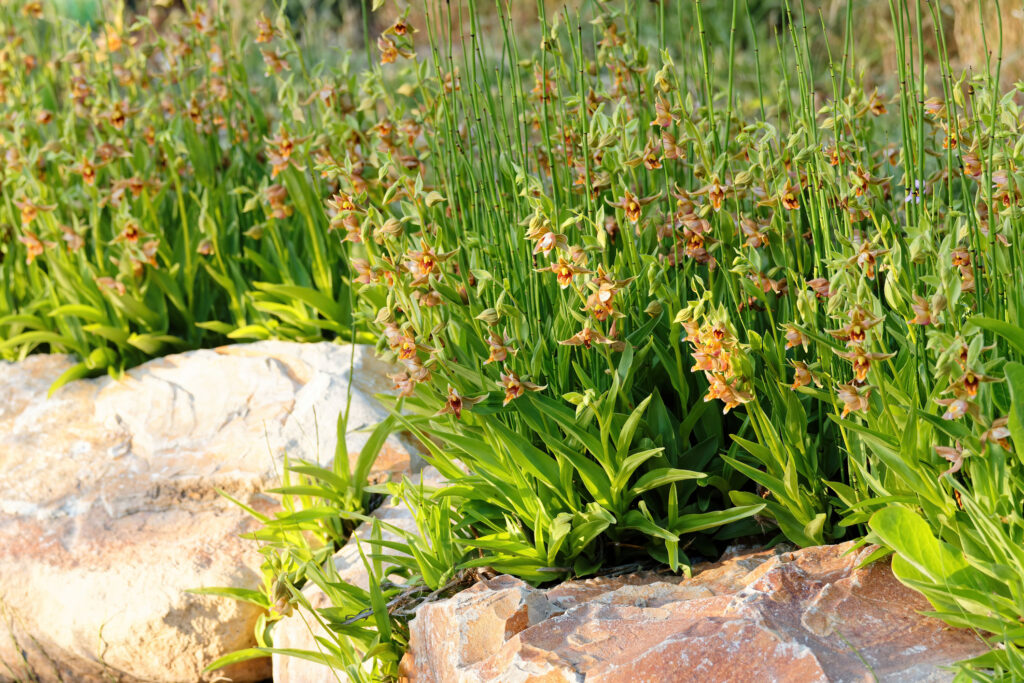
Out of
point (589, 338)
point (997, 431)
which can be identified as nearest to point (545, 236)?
point (589, 338)

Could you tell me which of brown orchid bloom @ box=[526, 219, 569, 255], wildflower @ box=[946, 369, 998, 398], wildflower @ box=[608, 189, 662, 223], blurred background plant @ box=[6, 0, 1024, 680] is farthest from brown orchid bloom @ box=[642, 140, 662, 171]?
wildflower @ box=[946, 369, 998, 398]

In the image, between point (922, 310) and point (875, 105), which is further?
point (875, 105)

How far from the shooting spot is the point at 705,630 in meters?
1.71

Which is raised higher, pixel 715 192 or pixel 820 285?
pixel 715 192

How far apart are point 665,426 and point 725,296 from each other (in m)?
0.40

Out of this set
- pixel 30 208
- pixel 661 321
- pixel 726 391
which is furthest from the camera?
pixel 30 208

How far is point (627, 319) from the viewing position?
7.28 feet

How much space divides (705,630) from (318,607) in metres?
1.05

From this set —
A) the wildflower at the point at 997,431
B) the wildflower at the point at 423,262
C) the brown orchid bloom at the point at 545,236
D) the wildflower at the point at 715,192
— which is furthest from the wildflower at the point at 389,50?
the wildflower at the point at 997,431

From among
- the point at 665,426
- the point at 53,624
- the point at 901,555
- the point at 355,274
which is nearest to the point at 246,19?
the point at 355,274

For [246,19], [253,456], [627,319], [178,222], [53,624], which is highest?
[246,19]

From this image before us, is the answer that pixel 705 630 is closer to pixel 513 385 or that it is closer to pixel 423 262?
pixel 513 385

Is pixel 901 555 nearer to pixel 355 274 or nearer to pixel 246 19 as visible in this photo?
pixel 355 274

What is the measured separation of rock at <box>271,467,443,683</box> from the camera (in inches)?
89.7
